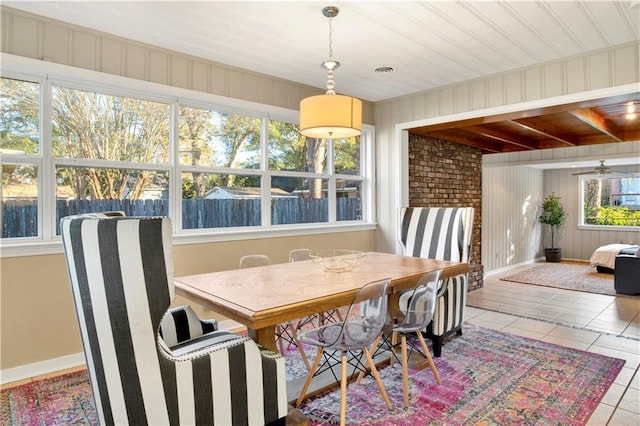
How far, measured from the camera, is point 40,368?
277 centimetres

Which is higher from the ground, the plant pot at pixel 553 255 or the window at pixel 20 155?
the window at pixel 20 155

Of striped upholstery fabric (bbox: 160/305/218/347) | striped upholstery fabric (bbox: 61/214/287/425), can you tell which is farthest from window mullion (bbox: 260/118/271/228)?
striped upholstery fabric (bbox: 61/214/287/425)

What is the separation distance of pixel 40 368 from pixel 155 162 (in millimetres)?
1783

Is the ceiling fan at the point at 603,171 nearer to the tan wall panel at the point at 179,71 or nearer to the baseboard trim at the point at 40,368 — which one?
the tan wall panel at the point at 179,71

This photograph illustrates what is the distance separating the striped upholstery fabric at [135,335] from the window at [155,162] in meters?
1.82

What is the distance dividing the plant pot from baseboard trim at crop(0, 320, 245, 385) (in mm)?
9667

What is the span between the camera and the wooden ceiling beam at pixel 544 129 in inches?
192

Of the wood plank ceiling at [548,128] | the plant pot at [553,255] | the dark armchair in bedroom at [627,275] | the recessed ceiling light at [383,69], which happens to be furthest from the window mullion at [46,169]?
the plant pot at [553,255]

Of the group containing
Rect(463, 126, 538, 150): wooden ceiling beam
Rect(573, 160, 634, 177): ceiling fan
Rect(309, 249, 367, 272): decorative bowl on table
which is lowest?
Rect(309, 249, 367, 272): decorative bowl on table

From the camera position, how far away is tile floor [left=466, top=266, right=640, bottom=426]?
244cm

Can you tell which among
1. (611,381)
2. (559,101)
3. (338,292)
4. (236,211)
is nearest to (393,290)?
(338,292)

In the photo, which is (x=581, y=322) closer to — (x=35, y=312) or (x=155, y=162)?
(x=155, y=162)

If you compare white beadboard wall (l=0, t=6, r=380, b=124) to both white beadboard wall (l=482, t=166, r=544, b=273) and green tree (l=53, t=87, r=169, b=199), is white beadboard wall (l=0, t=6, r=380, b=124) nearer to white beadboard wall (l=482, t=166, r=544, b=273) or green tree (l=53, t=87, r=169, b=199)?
green tree (l=53, t=87, r=169, b=199)

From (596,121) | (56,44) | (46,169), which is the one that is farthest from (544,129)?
(46,169)
